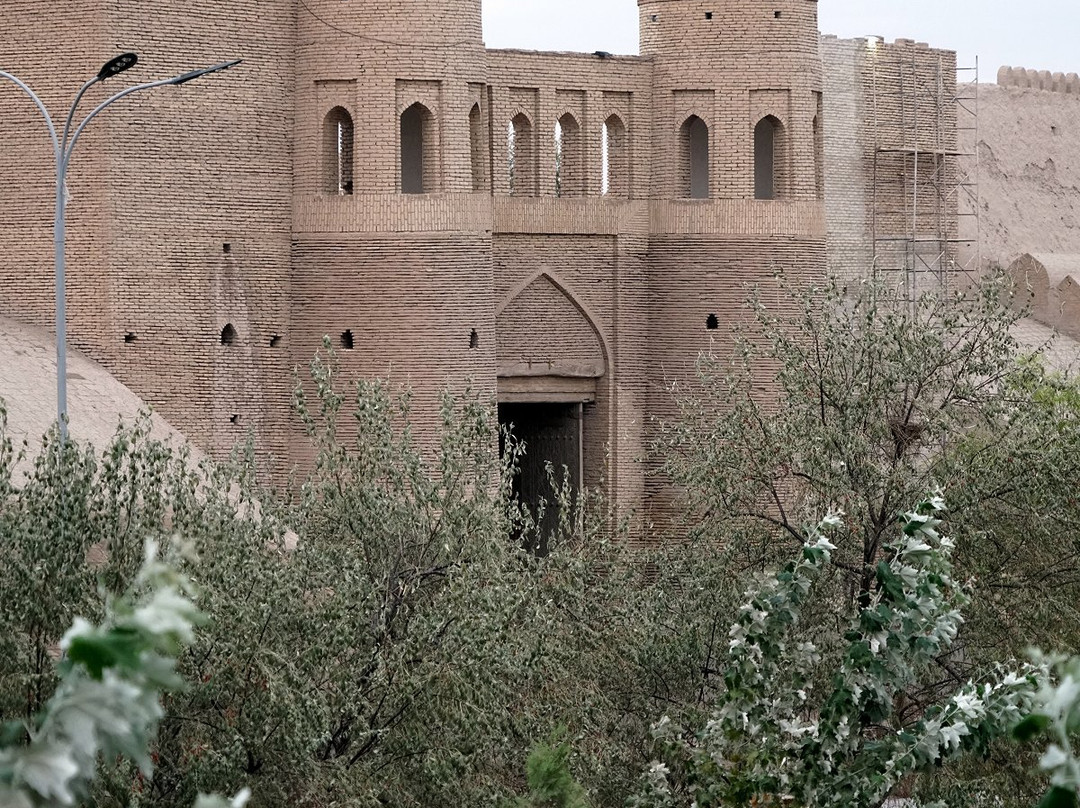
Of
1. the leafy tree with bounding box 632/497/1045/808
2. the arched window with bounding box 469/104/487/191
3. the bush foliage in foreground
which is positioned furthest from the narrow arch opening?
the leafy tree with bounding box 632/497/1045/808

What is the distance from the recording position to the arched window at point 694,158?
2836 centimetres

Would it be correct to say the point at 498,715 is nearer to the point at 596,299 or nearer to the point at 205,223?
the point at 205,223

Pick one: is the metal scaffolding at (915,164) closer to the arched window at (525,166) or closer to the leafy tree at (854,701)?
the arched window at (525,166)

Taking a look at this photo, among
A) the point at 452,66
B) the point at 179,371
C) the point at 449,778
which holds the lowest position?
the point at 449,778

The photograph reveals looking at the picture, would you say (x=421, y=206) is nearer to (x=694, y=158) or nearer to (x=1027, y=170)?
(x=694, y=158)

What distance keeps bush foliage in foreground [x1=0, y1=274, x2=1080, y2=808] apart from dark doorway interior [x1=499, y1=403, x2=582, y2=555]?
7.14 m

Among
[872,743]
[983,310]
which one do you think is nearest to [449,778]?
[872,743]

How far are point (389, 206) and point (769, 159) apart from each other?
607 cm

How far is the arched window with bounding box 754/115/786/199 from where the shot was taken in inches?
1101

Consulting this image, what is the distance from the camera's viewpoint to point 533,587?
54.1 ft

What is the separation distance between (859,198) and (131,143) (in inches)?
469

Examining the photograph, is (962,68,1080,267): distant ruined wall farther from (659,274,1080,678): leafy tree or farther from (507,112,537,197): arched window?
(659,274,1080,678): leafy tree

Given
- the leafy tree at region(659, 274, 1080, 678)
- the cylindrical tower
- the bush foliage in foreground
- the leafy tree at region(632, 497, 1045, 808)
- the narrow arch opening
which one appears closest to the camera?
the leafy tree at region(632, 497, 1045, 808)

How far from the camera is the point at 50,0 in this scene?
2305 cm
